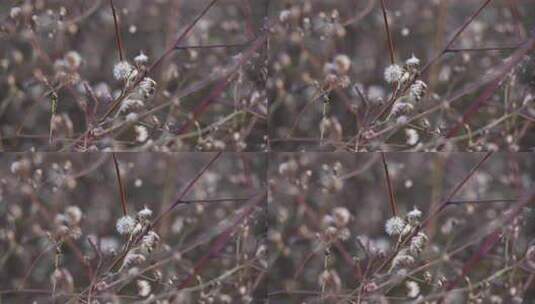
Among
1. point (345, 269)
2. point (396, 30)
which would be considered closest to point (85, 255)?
point (345, 269)

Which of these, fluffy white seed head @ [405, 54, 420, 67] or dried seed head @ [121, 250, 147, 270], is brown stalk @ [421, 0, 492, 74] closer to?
fluffy white seed head @ [405, 54, 420, 67]

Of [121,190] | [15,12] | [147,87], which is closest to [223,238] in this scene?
[121,190]

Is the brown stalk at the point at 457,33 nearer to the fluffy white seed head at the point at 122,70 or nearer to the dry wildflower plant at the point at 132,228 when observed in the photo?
the dry wildflower plant at the point at 132,228

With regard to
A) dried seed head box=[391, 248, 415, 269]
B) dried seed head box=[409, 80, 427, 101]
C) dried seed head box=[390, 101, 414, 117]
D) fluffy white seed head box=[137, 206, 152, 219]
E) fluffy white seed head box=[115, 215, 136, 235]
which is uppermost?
dried seed head box=[409, 80, 427, 101]

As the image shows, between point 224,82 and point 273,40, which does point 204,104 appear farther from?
point 273,40

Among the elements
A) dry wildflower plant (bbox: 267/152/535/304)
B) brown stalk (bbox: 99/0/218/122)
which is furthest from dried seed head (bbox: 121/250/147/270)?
dry wildflower plant (bbox: 267/152/535/304)

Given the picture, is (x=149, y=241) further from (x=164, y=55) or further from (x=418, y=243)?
(x=418, y=243)

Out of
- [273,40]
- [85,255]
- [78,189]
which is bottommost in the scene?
[85,255]
